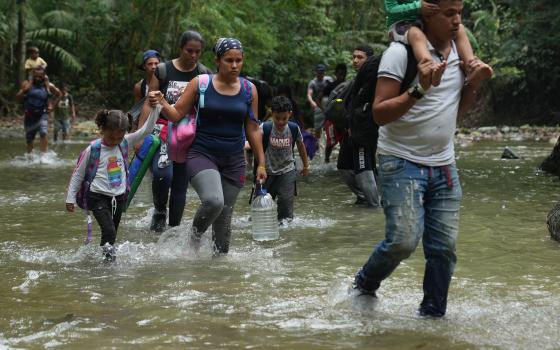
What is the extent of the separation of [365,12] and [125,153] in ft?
83.4

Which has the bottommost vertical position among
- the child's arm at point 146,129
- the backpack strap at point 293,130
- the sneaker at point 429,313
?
the sneaker at point 429,313

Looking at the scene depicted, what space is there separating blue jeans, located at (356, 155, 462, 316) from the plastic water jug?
3.53m

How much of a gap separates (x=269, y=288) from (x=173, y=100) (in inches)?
104

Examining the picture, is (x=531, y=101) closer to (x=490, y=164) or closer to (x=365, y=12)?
(x=365, y=12)

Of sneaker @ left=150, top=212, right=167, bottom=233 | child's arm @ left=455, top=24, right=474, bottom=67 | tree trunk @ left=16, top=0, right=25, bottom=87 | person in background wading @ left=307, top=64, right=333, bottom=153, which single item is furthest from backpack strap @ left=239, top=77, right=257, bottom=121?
tree trunk @ left=16, top=0, right=25, bottom=87

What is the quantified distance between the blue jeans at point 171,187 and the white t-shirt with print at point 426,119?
373 centimetres

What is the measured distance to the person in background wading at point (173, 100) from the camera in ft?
26.6

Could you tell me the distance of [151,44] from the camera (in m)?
31.0

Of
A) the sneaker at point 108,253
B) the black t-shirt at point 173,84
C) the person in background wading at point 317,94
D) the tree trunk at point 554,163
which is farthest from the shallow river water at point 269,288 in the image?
the person in background wading at point 317,94

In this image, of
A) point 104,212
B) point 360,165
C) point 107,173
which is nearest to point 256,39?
point 360,165

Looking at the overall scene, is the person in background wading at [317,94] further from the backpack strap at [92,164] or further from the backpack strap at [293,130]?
the backpack strap at [92,164]

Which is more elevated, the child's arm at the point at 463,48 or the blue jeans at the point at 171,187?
the child's arm at the point at 463,48

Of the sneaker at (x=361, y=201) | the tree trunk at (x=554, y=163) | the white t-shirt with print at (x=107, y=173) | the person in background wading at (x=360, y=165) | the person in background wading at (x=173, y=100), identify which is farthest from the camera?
the tree trunk at (x=554, y=163)

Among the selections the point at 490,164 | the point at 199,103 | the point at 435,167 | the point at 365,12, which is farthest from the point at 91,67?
the point at 435,167
